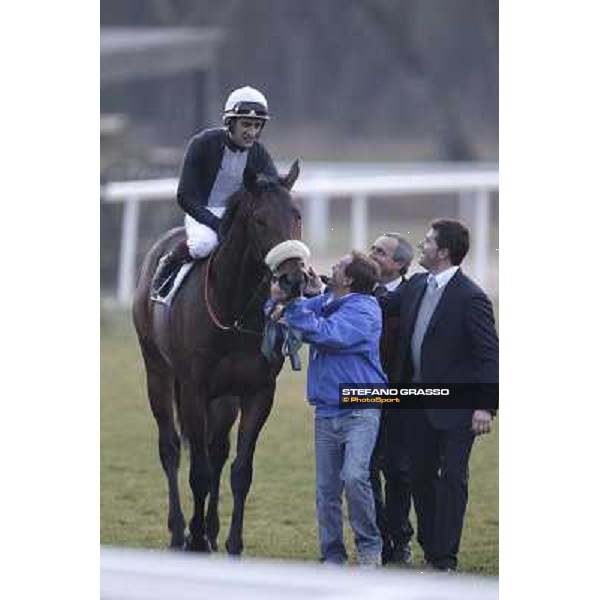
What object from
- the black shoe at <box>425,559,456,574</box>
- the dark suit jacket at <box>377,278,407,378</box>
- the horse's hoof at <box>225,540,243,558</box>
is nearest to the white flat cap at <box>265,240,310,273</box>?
the dark suit jacket at <box>377,278,407,378</box>

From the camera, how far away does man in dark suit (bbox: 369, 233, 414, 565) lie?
20.4 feet

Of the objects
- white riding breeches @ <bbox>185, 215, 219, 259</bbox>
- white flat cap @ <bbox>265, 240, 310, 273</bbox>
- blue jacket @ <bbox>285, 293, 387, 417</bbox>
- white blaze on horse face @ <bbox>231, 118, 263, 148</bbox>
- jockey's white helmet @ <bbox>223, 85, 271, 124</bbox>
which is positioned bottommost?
blue jacket @ <bbox>285, 293, 387, 417</bbox>

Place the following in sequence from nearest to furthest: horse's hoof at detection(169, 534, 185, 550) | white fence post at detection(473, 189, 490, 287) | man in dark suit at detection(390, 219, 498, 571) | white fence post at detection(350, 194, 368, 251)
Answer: man in dark suit at detection(390, 219, 498, 571) < horse's hoof at detection(169, 534, 185, 550) < white fence post at detection(473, 189, 490, 287) < white fence post at detection(350, 194, 368, 251)

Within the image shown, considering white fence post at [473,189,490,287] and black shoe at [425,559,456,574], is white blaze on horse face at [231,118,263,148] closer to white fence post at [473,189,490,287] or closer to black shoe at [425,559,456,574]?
white fence post at [473,189,490,287]

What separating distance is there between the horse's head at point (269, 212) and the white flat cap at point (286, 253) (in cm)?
12

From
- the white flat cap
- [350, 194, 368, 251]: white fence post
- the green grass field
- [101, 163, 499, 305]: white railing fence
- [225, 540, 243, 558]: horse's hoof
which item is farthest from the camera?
[350, 194, 368, 251]: white fence post

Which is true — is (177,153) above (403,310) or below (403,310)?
above

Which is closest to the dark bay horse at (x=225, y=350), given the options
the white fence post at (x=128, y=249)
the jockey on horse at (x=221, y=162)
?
the jockey on horse at (x=221, y=162)

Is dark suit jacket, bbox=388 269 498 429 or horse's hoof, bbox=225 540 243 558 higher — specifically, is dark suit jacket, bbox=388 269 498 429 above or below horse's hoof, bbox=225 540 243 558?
above

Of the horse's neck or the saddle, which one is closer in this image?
the horse's neck
